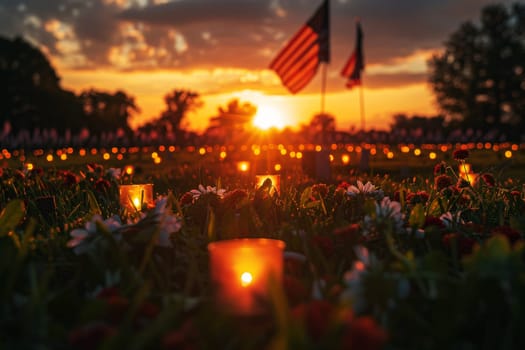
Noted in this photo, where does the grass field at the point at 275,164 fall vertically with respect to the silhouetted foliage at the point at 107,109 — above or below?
below

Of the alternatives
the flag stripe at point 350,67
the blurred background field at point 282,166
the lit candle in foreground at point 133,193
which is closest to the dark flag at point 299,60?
the blurred background field at point 282,166

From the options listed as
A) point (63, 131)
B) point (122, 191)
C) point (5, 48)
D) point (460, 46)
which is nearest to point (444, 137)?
point (460, 46)

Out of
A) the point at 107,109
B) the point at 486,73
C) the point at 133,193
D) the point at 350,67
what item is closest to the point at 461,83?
the point at 486,73

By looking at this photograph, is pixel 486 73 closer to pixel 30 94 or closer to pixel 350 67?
pixel 350 67

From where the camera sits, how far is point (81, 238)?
2.22m

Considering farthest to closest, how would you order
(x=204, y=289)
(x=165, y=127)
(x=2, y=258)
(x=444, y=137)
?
(x=165, y=127), (x=444, y=137), (x=204, y=289), (x=2, y=258)

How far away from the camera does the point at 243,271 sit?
69.0 inches

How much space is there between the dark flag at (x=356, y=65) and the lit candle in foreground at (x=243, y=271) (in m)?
23.0

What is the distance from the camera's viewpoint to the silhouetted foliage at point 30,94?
47.8m

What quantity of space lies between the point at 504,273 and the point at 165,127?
8494 centimetres

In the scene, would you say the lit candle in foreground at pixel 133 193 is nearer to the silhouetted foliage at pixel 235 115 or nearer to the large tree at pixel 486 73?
the large tree at pixel 486 73

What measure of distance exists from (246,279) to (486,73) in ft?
175

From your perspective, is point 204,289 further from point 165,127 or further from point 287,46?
point 165,127

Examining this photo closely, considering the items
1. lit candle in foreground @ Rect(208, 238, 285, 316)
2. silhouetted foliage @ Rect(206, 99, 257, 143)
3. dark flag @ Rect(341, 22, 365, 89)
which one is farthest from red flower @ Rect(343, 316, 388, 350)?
silhouetted foliage @ Rect(206, 99, 257, 143)
